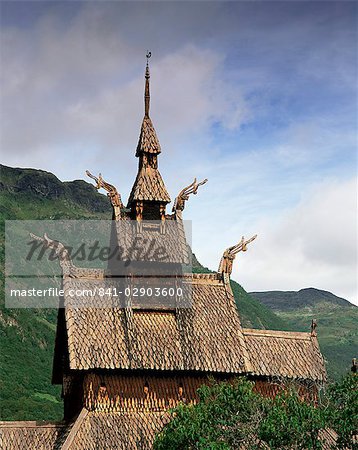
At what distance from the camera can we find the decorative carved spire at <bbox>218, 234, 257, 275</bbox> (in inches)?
1134

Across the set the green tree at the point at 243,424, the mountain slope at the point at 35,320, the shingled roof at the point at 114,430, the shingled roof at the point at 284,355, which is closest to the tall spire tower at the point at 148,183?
the shingled roof at the point at 284,355

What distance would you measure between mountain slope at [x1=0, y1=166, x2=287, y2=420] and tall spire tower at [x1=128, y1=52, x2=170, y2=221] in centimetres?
2599

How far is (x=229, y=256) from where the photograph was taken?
2894cm

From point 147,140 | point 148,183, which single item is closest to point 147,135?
point 147,140

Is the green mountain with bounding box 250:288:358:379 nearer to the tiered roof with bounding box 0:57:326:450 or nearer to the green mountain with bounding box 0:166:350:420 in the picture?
the green mountain with bounding box 0:166:350:420

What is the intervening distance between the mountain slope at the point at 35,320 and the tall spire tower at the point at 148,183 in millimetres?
25988

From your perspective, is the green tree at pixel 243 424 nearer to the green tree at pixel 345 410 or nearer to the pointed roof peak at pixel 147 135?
the green tree at pixel 345 410

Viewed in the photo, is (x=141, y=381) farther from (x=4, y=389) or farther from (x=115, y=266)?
(x=4, y=389)

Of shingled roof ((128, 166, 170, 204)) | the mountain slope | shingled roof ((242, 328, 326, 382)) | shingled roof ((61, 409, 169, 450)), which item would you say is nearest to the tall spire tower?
shingled roof ((128, 166, 170, 204))

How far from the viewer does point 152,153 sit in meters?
30.2

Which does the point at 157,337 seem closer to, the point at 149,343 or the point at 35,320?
the point at 149,343

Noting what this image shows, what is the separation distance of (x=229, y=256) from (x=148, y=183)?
3.93 m

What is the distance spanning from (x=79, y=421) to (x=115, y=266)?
5.62 meters

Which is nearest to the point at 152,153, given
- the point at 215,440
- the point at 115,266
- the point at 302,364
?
the point at 115,266
